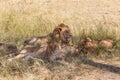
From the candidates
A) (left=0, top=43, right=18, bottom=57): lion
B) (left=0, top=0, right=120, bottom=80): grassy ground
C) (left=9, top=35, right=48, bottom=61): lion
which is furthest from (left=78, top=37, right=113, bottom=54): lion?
(left=0, top=43, right=18, bottom=57): lion

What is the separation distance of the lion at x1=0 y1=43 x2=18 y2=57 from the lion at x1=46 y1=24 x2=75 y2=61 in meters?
0.73

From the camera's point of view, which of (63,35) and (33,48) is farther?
(33,48)

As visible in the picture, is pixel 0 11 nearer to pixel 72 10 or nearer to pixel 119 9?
pixel 72 10

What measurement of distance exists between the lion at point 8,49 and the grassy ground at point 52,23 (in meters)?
0.17

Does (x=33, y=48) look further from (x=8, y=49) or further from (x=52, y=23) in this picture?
(x=52, y=23)

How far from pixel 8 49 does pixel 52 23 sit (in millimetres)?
1979

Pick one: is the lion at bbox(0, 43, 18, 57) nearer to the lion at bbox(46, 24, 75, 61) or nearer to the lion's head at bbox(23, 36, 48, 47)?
the lion's head at bbox(23, 36, 48, 47)

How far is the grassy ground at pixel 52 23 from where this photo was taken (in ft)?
18.5

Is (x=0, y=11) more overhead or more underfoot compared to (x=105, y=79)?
more overhead

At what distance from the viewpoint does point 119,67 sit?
5.67 m

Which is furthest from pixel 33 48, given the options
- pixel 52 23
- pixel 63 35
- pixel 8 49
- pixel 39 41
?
pixel 52 23

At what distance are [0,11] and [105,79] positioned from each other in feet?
16.4

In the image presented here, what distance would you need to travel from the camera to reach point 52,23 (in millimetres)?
8508

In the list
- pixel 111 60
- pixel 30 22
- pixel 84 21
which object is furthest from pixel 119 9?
pixel 111 60
